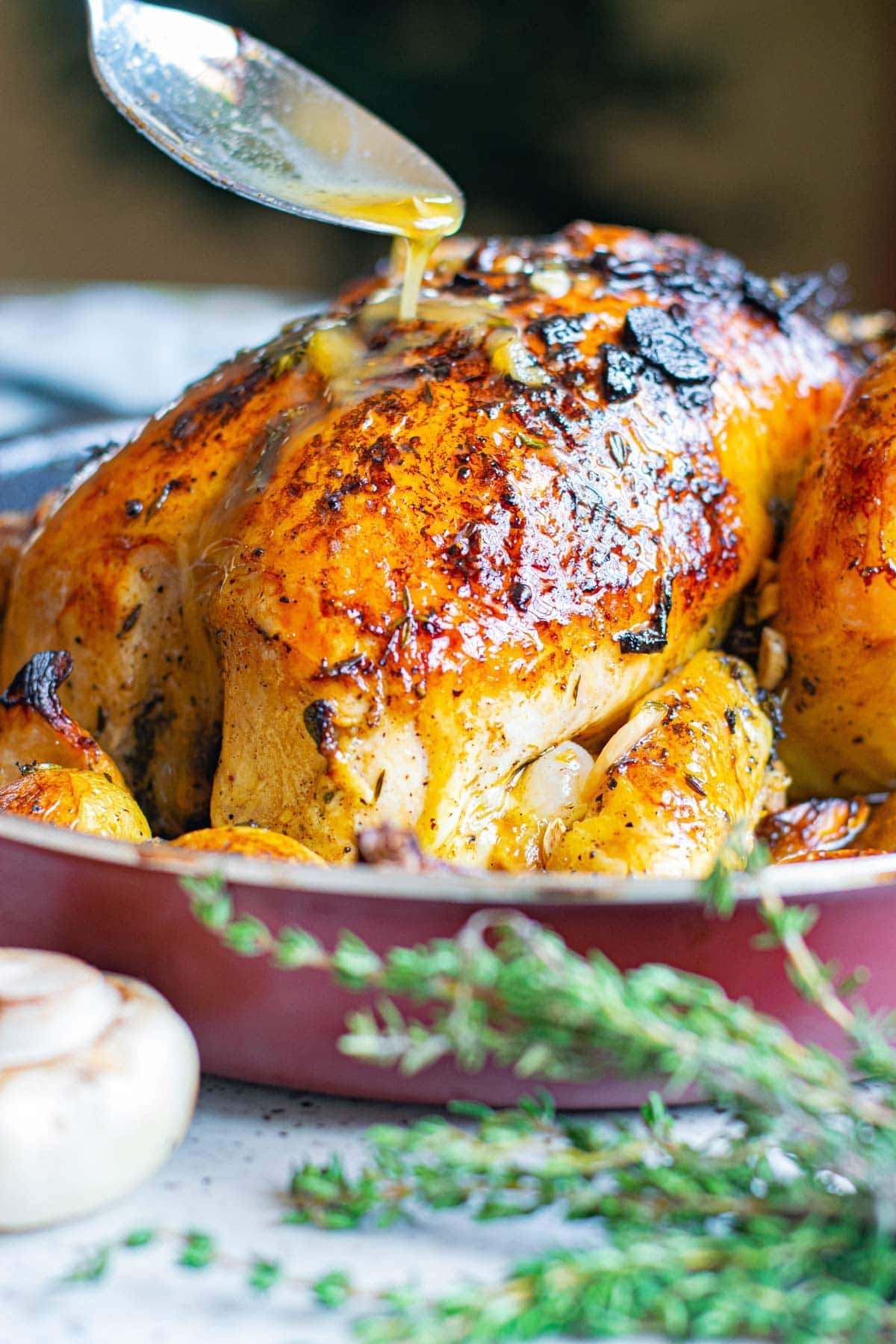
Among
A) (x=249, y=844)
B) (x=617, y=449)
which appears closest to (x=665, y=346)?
(x=617, y=449)

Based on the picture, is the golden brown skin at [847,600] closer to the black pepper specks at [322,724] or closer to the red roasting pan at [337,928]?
the red roasting pan at [337,928]

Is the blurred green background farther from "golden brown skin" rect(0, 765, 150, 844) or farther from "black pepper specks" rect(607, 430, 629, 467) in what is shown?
"golden brown skin" rect(0, 765, 150, 844)

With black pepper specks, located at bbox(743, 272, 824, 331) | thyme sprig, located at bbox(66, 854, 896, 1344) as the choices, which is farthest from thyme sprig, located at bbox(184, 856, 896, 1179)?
black pepper specks, located at bbox(743, 272, 824, 331)

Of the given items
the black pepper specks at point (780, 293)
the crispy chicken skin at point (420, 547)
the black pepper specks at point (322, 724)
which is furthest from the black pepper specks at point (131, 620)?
the black pepper specks at point (780, 293)

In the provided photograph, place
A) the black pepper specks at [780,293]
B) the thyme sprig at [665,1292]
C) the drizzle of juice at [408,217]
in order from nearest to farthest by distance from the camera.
→ the thyme sprig at [665,1292], the drizzle of juice at [408,217], the black pepper specks at [780,293]

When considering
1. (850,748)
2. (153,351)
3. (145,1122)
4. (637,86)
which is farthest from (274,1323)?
(637,86)

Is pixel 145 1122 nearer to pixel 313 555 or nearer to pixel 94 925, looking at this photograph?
pixel 94 925

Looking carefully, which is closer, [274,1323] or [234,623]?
→ [274,1323]
